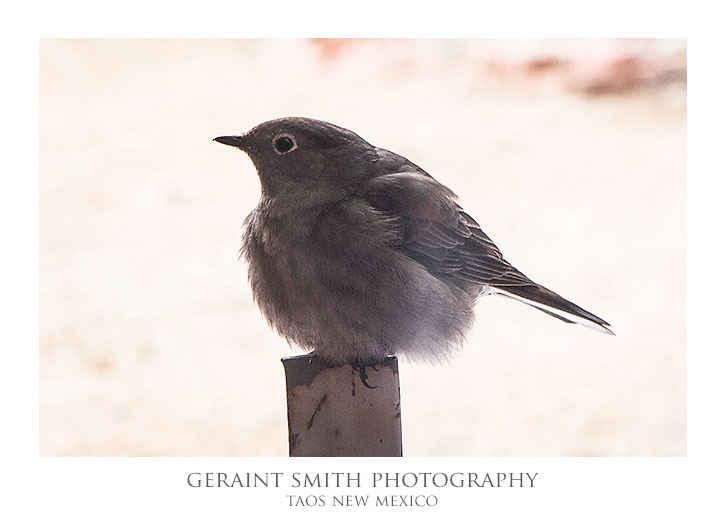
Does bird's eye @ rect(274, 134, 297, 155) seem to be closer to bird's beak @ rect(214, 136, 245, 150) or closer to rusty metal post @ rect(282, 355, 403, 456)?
bird's beak @ rect(214, 136, 245, 150)

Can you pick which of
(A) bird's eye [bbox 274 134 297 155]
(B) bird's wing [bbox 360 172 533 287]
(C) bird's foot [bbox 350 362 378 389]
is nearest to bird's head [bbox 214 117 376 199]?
(A) bird's eye [bbox 274 134 297 155]

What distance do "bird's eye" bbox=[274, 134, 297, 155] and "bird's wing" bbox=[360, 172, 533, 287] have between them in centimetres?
30

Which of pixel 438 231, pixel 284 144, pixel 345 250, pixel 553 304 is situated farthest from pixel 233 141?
pixel 553 304

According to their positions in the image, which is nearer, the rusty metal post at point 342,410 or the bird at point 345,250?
the rusty metal post at point 342,410

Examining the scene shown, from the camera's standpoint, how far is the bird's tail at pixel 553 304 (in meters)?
3.13

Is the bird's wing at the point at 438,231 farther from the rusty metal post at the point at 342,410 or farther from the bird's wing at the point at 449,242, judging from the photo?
the rusty metal post at the point at 342,410

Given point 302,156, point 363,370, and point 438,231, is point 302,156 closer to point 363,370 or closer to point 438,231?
point 438,231

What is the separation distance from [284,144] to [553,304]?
1146 mm

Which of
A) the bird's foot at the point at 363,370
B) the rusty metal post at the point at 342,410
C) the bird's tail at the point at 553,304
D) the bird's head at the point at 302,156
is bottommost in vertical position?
the rusty metal post at the point at 342,410

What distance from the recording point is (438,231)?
3092 millimetres

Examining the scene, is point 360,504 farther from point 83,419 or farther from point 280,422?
point 83,419

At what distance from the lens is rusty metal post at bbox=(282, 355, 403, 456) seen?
9.00 ft

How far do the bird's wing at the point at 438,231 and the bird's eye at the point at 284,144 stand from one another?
0.30 m

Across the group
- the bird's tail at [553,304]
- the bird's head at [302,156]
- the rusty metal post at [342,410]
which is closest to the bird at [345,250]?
the bird's head at [302,156]
